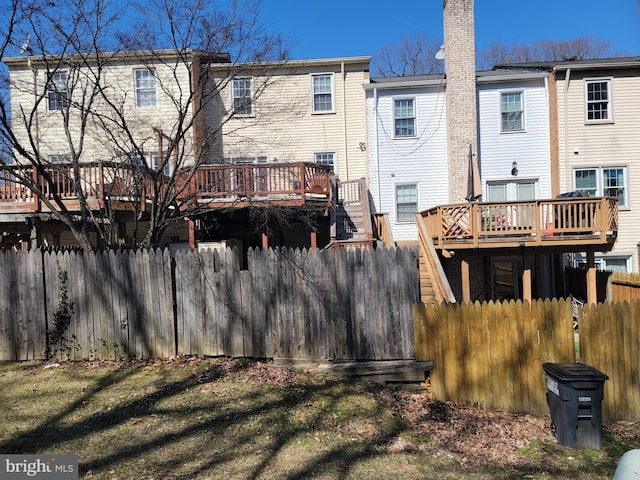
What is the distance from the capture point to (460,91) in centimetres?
1527

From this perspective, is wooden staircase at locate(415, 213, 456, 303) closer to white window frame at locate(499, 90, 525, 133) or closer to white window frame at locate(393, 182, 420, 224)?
white window frame at locate(393, 182, 420, 224)

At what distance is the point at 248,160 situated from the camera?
16.8 m

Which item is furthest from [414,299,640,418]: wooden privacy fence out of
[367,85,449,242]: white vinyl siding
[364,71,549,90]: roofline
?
[364,71,549,90]: roofline

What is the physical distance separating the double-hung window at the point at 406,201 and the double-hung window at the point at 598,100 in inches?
273

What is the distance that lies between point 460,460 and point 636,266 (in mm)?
14776

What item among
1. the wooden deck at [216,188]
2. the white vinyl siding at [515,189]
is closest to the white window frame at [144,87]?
the wooden deck at [216,188]

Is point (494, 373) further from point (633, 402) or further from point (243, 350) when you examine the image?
point (243, 350)

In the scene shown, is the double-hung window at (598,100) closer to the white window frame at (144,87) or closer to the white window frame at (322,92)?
the white window frame at (322,92)

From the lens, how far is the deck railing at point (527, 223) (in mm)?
10820

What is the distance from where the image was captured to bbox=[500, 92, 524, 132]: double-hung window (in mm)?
15703

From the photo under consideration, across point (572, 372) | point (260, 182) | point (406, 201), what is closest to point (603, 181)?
point (406, 201)

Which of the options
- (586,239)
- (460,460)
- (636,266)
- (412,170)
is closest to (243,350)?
(460,460)

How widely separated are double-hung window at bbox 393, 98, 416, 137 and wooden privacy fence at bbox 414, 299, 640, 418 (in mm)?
11205

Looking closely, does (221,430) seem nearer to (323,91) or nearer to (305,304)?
(305,304)
